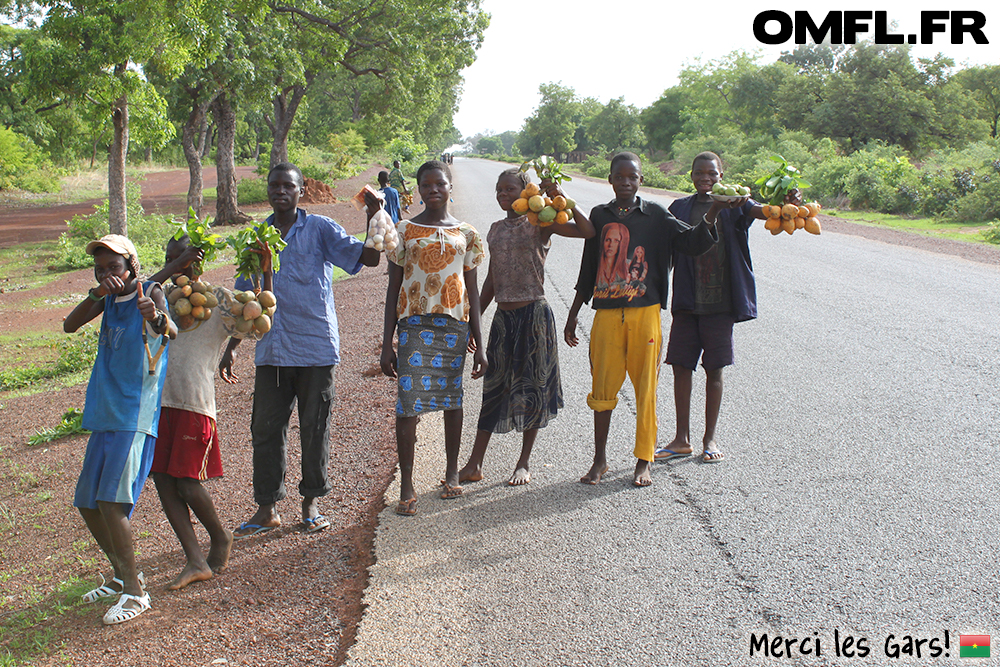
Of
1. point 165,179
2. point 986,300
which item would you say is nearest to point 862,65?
point 986,300

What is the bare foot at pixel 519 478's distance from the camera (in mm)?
4477

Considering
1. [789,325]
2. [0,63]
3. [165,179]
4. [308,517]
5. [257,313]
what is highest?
[0,63]

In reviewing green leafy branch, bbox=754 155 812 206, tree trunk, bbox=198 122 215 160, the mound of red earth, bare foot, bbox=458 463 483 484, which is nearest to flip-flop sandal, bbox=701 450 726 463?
bare foot, bbox=458 463 483 484

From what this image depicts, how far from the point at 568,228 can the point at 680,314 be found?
3.56 ft

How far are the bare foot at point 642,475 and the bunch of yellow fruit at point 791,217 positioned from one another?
150cm

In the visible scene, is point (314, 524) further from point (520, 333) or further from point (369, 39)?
point (369, 39)

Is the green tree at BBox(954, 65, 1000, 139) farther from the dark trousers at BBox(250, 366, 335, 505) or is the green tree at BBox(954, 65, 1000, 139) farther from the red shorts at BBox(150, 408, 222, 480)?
the red shorts at BBox(150, 408, 222, 480)

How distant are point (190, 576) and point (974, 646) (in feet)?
10.6

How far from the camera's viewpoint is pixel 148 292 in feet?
11.0

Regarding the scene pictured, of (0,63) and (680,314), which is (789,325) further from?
(0,63)

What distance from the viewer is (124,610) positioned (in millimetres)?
3205

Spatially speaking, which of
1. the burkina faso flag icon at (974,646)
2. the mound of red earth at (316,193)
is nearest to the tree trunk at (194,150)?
the mound of red earth at (316,193)

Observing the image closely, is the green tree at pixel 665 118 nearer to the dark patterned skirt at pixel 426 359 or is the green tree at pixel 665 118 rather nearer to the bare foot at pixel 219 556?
the dark patterned skirt at pixel 426 359

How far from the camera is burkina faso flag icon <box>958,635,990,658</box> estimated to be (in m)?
2.82
